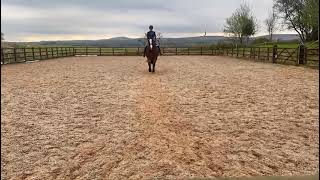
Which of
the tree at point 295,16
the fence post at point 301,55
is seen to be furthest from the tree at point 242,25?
the fence post at point 301,55

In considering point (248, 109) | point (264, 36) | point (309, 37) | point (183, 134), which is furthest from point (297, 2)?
point (183, 134)

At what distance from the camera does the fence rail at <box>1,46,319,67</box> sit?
58.6ft

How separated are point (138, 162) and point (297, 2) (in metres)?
35.1

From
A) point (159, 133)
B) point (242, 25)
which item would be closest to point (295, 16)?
point (242, 25)

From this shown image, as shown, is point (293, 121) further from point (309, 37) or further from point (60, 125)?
point (309, 37)

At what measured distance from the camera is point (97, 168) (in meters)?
3.90

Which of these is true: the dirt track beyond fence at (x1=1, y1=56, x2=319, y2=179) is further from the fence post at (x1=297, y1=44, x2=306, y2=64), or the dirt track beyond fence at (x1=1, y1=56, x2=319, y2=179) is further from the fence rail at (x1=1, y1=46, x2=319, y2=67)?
the fence post at (x1=297, y1=44, x2=306, y2=64)

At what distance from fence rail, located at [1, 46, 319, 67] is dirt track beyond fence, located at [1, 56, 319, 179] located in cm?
304

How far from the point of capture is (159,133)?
525 centimetres

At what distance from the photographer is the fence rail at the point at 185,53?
704 inches

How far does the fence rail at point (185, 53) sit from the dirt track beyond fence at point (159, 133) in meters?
3.04

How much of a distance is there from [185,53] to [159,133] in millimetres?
34732

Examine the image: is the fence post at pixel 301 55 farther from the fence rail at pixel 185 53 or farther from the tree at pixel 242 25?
the tree at pixel 242 25

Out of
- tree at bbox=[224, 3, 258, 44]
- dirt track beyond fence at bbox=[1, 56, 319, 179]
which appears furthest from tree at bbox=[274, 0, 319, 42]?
dirt track beyond fence at bbox=[1, 56, 319, 179]
